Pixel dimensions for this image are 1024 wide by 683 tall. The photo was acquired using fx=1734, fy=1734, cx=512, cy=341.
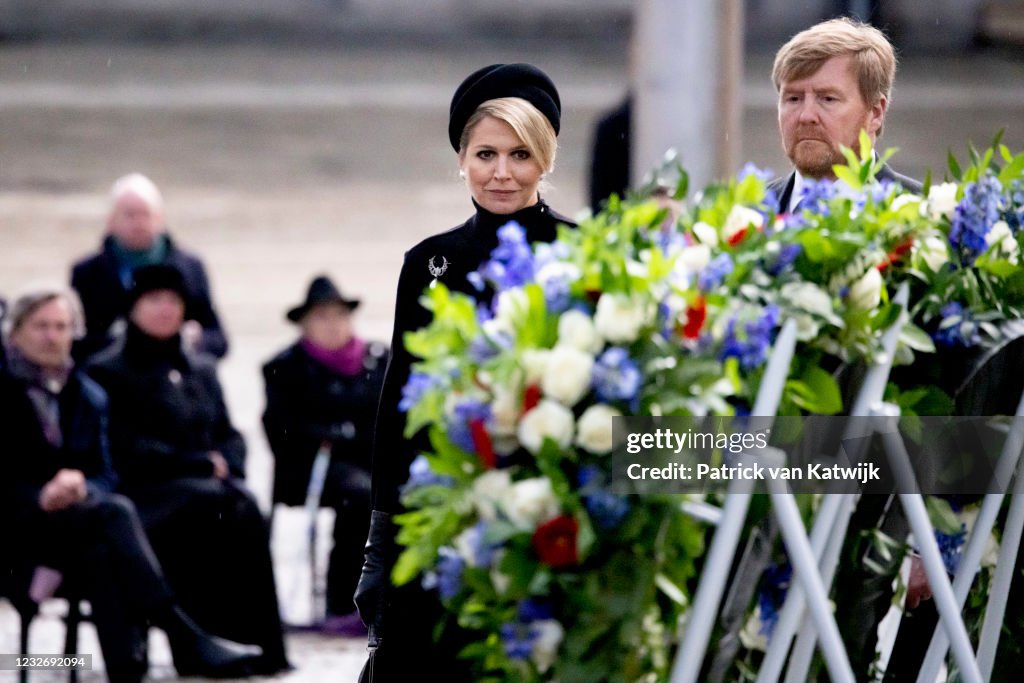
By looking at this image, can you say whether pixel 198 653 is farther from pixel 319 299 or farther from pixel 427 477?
pixel 427 477

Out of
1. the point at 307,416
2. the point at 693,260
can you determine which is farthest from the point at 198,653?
the point at 693,260

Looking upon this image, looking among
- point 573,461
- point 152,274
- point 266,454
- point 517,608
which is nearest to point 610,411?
point 573,461

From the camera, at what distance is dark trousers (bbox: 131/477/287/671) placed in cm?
615

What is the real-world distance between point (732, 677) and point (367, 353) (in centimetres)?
449

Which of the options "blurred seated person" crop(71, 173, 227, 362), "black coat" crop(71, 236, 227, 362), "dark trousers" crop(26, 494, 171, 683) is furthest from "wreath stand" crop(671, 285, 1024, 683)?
"black coat" crop(71, 236, 227, 362)

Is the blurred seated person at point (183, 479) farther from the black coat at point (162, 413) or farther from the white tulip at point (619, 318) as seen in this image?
the white tulip at point (619, 318)

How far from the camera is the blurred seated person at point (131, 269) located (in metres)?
7.21

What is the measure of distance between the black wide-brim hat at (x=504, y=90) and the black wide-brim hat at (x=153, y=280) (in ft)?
10.8

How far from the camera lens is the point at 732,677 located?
2771 mm

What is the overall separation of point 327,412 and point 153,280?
910 mm

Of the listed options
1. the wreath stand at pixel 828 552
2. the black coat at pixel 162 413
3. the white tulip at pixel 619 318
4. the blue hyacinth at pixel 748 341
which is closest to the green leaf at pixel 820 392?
the wreath stand at pixel 828 552

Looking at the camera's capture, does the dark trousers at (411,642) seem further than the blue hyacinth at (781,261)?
Yes

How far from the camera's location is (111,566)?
579 centimetres

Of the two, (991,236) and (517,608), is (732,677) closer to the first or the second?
(517,608)
